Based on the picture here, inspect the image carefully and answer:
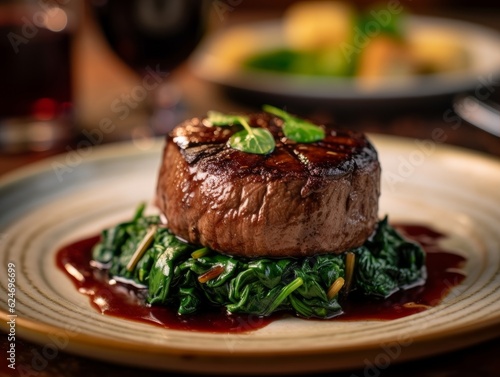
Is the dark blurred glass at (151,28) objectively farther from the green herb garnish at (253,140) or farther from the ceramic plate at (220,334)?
the green herb garnish at (253,140)

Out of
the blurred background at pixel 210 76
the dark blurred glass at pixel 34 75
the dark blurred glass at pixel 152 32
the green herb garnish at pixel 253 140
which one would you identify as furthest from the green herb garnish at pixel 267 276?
the dark blurred glass at pixel 152 32

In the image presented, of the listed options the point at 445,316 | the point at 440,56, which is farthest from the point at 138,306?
the point at 440,56

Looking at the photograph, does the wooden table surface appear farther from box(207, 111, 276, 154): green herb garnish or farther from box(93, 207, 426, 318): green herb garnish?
box(207, 111, 276, 154): green herb garnish

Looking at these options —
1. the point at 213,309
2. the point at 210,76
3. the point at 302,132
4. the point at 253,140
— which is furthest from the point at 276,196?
the point at 210,76

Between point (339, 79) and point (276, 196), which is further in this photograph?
point (339, 79)

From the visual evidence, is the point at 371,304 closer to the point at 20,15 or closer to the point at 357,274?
the point at 357,274

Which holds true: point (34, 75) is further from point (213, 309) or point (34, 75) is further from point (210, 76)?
point (213, 309)
